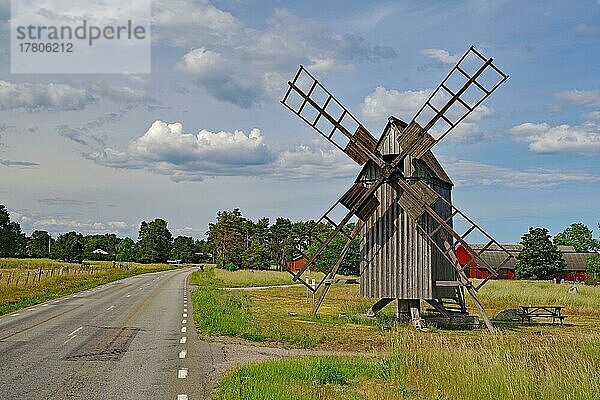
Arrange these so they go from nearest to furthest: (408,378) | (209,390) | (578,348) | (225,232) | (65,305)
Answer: (209,390), (408,378), (578,348), (65,305), (225,232)

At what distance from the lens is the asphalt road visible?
11.6 m

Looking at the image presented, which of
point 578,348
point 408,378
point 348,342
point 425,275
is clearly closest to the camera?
point 408,378

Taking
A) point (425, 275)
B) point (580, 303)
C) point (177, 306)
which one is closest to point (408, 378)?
point (425, 275)

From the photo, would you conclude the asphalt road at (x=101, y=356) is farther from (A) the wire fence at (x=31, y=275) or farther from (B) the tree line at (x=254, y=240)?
(B) the tree line at (x=254, y=240)

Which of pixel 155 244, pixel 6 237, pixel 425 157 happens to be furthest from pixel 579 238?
pixel 425 157

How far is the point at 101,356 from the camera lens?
15508 millimetres

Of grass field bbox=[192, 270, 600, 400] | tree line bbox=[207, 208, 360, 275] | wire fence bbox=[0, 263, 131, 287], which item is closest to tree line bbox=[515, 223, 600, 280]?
tree line bbox=[207, 208, 360, 275]

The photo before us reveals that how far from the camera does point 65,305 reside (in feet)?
102

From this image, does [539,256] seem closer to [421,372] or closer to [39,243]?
[421,372]

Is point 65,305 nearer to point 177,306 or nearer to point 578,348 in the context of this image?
point 177,306

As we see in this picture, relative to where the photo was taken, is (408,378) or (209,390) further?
(408,378)

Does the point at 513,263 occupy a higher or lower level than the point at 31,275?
lower

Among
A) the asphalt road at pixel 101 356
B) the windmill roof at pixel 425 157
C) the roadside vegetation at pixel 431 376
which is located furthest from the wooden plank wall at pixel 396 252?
the roadside vegetation at pixel 431 376

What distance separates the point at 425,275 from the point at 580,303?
16.8 meters
